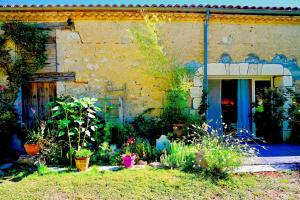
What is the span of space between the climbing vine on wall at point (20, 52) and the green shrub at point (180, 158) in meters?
4.31

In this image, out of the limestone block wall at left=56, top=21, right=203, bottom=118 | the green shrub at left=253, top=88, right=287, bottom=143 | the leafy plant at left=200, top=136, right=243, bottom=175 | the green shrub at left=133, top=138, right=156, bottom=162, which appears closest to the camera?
the leafy plant at left=200, top=136, right=243, bottom=175

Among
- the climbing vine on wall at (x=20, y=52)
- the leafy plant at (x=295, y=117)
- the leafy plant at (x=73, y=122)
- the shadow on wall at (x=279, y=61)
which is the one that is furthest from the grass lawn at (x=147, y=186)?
the shadow on wall at (x=279, y=61)

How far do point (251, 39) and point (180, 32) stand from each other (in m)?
2.15

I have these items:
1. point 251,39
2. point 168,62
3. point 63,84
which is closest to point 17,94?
point 63,84

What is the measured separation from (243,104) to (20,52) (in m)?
6.76

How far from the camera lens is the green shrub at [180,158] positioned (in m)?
4.74

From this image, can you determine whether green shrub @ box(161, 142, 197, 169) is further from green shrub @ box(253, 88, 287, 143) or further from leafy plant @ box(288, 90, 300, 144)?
leafy plant @ box(288, 90, 300, 144)

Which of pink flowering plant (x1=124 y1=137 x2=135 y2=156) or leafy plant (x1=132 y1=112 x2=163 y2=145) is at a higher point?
leafy plant (x1=132 y1=112 x2=163 y2=145)

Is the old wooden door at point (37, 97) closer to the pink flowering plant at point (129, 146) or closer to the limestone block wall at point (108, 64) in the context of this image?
the limestone block wall at point (108, 64)

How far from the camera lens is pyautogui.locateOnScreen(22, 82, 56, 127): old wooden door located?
6.98m

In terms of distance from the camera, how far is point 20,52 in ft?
22.0

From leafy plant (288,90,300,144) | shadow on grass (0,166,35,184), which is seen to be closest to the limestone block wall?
shadow on grass (0,166,35,184)

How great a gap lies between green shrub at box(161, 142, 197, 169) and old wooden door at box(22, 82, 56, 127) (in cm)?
391

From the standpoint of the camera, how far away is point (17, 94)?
6664 mm
